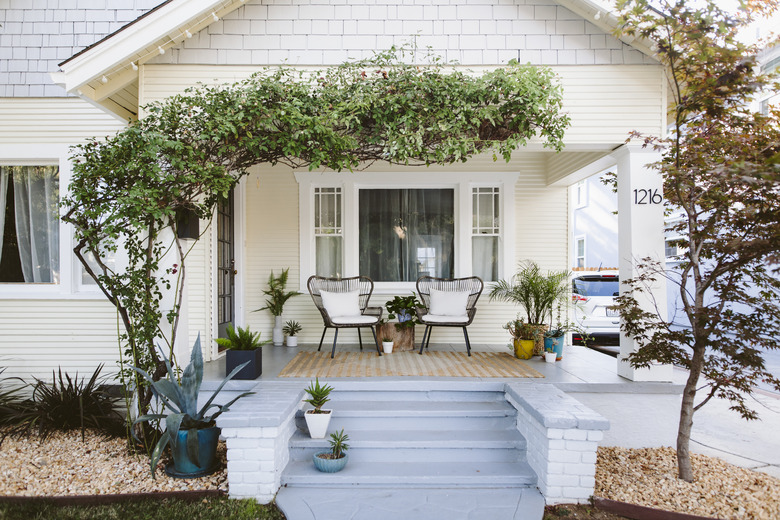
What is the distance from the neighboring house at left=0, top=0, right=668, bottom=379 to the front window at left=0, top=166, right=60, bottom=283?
4 centimetres

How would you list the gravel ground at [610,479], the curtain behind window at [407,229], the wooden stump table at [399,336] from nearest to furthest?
the gravel ground at [610,479], the wooden stump table at [399,336], the curtain behind window at [407,229]

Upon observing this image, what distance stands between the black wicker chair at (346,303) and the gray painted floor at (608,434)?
67cm

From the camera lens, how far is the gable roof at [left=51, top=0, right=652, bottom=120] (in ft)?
13.7

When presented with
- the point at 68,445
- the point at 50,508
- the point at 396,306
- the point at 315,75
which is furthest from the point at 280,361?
the point at 315,75

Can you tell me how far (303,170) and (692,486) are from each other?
529 cm

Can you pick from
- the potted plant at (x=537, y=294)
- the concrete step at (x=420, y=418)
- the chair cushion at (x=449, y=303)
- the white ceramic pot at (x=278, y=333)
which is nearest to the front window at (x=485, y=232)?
the potted plant at (x=537, y=294)

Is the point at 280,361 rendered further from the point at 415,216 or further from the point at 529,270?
the point at 529,270

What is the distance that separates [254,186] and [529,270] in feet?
12.5

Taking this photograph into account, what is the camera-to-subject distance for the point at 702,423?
14.1 ft

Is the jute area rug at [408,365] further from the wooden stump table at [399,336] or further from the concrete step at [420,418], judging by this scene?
the concrete step at [420,418]

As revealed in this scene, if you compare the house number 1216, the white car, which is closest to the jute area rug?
the house number 1216

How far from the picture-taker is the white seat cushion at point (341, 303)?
5676mm

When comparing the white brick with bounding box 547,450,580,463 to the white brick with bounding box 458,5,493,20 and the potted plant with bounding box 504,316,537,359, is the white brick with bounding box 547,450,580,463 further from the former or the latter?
the white brick with bounding box 458,5,493,20

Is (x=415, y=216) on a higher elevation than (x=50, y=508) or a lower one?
higher
